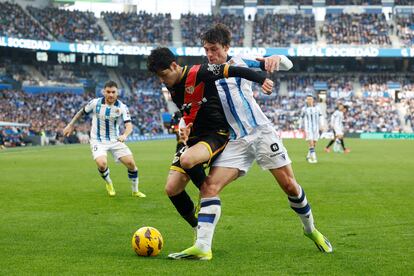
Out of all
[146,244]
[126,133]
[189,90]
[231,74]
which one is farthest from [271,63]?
[126,133]

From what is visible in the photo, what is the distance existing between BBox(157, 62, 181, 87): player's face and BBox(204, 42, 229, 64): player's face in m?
0.48

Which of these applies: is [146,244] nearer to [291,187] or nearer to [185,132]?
[185,132]

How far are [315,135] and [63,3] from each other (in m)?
50.4

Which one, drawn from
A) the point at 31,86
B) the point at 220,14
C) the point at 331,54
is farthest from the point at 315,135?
the point at 220,14

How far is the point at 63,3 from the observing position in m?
69.9

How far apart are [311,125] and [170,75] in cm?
1969

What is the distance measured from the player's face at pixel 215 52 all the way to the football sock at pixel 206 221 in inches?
61.9

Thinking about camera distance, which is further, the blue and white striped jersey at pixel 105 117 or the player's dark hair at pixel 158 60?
the blue and white striped jersey at pixel 105 117

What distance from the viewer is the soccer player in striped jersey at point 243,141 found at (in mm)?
7352

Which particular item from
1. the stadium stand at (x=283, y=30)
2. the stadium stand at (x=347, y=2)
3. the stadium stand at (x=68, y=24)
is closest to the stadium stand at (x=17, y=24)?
the stadium stand at (x=68, y=24)

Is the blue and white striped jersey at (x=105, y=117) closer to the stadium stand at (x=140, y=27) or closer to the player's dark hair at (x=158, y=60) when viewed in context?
the player's dark hair at (x=158, y=60)

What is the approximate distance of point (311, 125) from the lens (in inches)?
1034

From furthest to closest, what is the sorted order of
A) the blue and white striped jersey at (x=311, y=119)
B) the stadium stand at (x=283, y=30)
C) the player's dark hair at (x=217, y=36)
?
1. the stadium stand at (x=283, y=30)
2. the blue and white striped jersey at (x=311, y=119)
3. the player's dark hair at (x=217, y=36)

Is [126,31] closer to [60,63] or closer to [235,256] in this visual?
[60,63]
